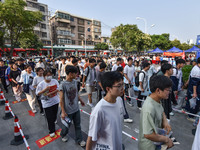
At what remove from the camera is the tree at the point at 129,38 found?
21.6 meters

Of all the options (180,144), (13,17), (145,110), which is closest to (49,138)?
(145,110)

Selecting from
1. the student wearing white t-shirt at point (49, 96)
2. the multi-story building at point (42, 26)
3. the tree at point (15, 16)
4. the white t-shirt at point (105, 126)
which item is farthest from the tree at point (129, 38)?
the multi-story building at point (42, 26)

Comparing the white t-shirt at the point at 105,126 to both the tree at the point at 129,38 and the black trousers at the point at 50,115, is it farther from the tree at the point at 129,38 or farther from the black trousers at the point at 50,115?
the tree at the point at 129,38

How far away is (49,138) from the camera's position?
324 centimetres

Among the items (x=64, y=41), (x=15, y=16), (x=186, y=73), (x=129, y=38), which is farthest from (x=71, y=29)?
(x=186, y=73)

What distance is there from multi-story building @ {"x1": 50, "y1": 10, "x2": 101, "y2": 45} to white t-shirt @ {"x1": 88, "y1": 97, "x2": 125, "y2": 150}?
117ft

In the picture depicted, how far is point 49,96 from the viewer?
317 centimetres

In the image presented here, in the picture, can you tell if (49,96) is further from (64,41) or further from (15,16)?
(64,41)

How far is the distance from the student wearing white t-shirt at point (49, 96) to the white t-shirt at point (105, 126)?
2108 millimetres

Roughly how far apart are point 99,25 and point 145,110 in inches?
2356

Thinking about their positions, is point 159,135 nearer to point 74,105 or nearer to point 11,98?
point 74,105

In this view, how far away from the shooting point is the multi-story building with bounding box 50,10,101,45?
40.8 m

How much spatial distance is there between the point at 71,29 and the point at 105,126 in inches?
1928

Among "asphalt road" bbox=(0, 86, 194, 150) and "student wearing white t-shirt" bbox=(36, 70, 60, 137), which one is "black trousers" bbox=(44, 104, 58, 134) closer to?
"student wearing white t-shirt" bbox=(36, 70, 60, 137)
